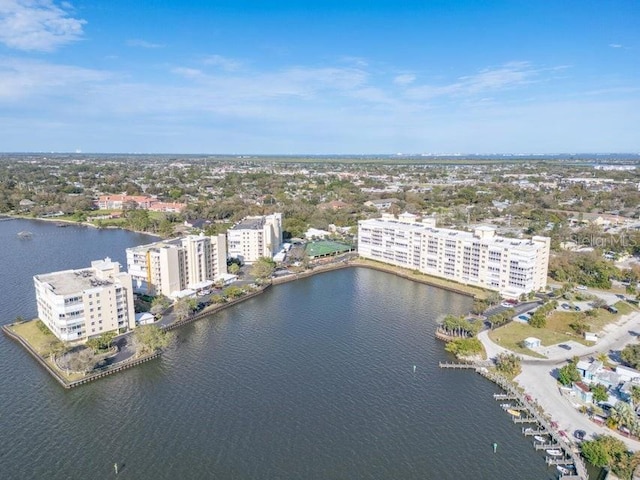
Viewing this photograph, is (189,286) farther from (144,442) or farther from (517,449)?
(517,449)

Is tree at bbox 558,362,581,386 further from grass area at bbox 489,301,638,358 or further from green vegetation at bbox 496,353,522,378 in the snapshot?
grass area at bbox 489,301,638,358

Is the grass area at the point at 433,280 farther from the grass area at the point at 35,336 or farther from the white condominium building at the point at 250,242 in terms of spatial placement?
the grass area at the point at 35,336

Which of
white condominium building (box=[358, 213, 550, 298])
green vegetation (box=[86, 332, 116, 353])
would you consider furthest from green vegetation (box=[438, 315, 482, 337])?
green vegetation (box=[86, 332, 116, 353])

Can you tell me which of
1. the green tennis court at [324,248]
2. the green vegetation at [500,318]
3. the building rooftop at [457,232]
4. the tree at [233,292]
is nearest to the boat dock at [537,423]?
the green vegetation at [500,318]

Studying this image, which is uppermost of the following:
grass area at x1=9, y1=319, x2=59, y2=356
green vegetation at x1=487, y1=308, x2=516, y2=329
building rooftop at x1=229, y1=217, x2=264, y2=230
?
building rooftop at x1=229, y1=217, x2=264, y2=230

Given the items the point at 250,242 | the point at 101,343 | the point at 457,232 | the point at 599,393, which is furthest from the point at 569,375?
the point at 250,242

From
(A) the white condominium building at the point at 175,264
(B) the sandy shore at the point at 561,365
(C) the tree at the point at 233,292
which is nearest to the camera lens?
(B) the sandy shore at the point at 561,365
